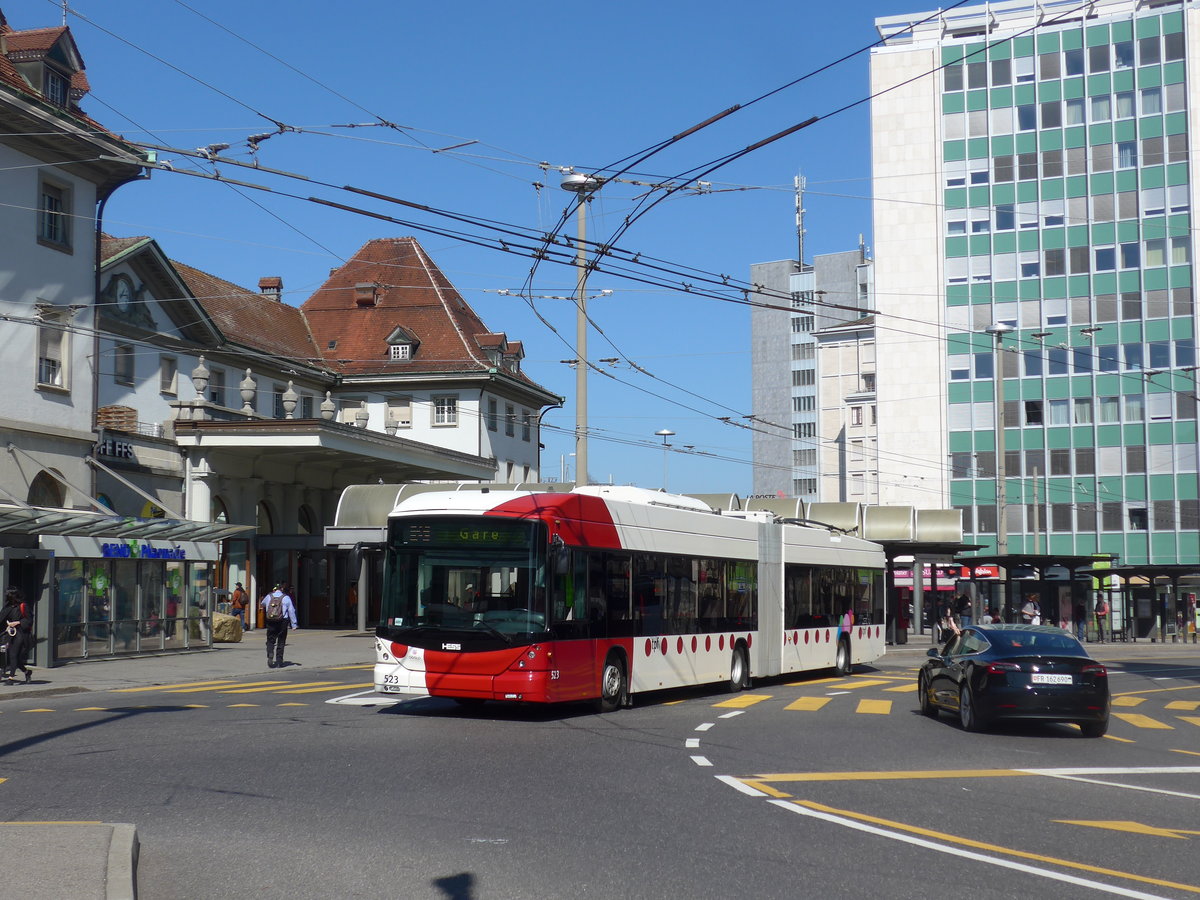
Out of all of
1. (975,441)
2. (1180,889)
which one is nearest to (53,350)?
(1180,889)

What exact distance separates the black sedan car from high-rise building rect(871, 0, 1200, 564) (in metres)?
57.0

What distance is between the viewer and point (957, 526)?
161 ft

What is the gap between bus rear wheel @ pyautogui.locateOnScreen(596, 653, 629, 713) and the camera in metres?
19.1

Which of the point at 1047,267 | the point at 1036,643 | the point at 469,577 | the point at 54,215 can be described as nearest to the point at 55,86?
the point at 54,215

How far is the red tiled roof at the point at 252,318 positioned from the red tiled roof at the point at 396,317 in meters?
1.59

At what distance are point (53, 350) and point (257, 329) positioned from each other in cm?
2251

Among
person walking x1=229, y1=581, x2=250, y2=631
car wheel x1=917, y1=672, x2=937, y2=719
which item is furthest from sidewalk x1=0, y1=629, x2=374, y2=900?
car wheel x1=917, y1=672, x2=937, y2=719

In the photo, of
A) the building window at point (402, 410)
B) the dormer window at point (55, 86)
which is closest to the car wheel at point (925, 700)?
the dormer window at point (55, 86)

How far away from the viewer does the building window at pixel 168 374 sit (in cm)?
4566

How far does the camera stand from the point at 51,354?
112 ft

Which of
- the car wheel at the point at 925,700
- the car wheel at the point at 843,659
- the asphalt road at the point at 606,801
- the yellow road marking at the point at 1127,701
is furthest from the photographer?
the car wheel at the point at 843,659

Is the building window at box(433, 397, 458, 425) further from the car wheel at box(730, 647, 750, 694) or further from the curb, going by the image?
the curb

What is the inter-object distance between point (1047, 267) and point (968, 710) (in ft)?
212

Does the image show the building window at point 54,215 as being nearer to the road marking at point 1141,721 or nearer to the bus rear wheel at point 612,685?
the bus rear wheel at point 612,685
